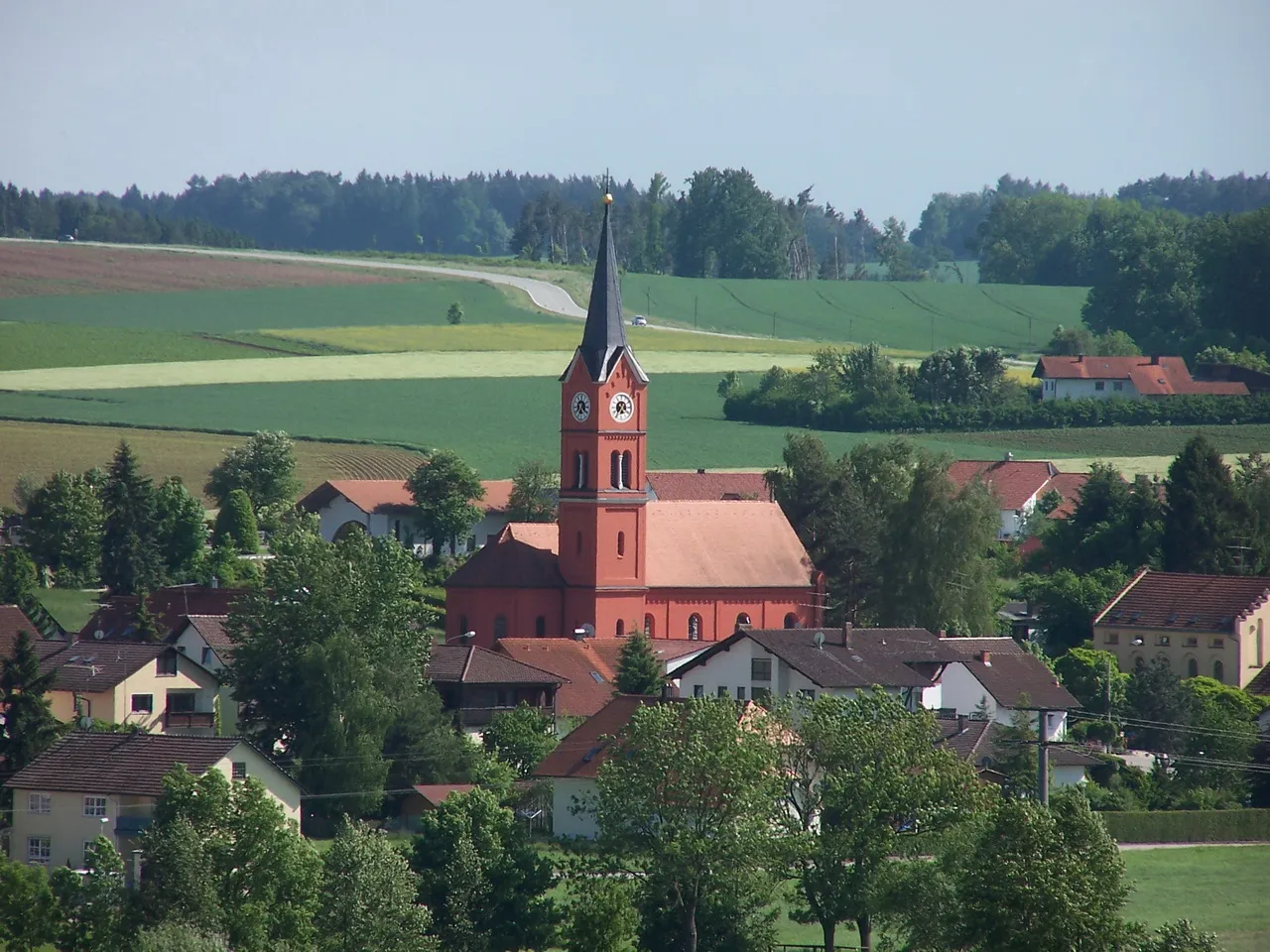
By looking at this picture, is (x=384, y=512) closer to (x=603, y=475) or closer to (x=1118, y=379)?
(x=603, y=475)

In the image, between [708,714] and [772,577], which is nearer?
[708,714]

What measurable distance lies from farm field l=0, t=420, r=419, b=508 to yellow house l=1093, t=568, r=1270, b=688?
4239cm

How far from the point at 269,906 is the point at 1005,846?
15012 mm

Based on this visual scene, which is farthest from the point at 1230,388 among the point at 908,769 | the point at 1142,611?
the point at 908,769

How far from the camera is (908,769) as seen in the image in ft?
186

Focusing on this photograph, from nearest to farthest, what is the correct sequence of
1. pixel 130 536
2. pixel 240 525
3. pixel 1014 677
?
pixel 1014 677 < pixel 130 536 < pixel 240 525

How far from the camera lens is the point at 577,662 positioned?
83750 millimetres

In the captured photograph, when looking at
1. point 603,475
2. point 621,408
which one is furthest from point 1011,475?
point 603,475

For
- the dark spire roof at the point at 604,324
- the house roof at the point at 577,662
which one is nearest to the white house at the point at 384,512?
the dark spire roof at the point at 604,324

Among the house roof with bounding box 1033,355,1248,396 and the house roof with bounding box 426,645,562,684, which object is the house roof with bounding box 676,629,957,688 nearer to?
the house roof with bounding box 426,645,562,684

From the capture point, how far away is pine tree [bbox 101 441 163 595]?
99125mm

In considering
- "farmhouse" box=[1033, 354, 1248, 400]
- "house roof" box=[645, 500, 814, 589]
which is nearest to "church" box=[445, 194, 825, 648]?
"house roof" box=[645, 500, 814, 589]

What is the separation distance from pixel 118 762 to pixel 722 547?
40034mm

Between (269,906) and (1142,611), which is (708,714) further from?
(1142,611)
